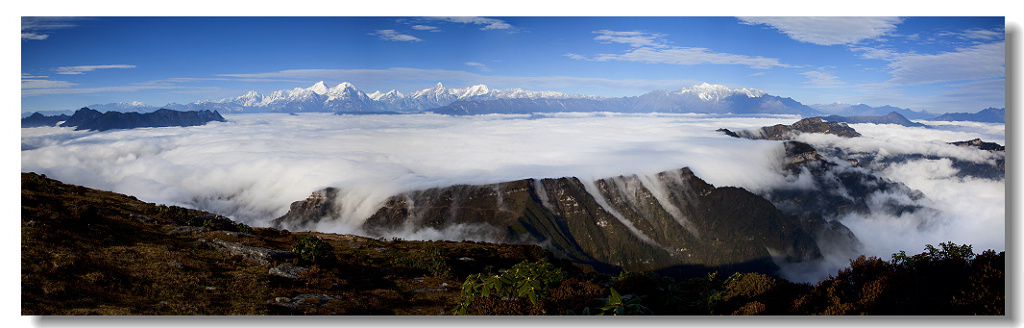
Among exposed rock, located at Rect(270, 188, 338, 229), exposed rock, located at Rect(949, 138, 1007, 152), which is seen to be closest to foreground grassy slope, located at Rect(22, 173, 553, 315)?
exposed rock, located at Rect(949, 138, 1007, 152)

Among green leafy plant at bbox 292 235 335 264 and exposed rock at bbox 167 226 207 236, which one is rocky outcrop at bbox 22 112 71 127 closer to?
exposed rock at bbox 167 226 207 236

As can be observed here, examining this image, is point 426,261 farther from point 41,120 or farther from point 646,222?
point 646,222

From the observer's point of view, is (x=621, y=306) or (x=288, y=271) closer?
(x=621, y=306)

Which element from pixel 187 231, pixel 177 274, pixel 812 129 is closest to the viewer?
pixel 177 274

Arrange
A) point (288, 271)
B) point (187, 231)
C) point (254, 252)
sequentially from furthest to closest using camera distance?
point (187, 231), point (254, 252), point (288, 271)

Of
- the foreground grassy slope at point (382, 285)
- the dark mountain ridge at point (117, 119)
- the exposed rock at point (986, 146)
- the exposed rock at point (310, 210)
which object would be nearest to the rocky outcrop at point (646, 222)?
the exposed rock at point (310, 210)

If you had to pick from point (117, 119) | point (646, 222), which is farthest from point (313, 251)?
point (646, 222)

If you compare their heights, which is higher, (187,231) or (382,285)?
(187,231)
